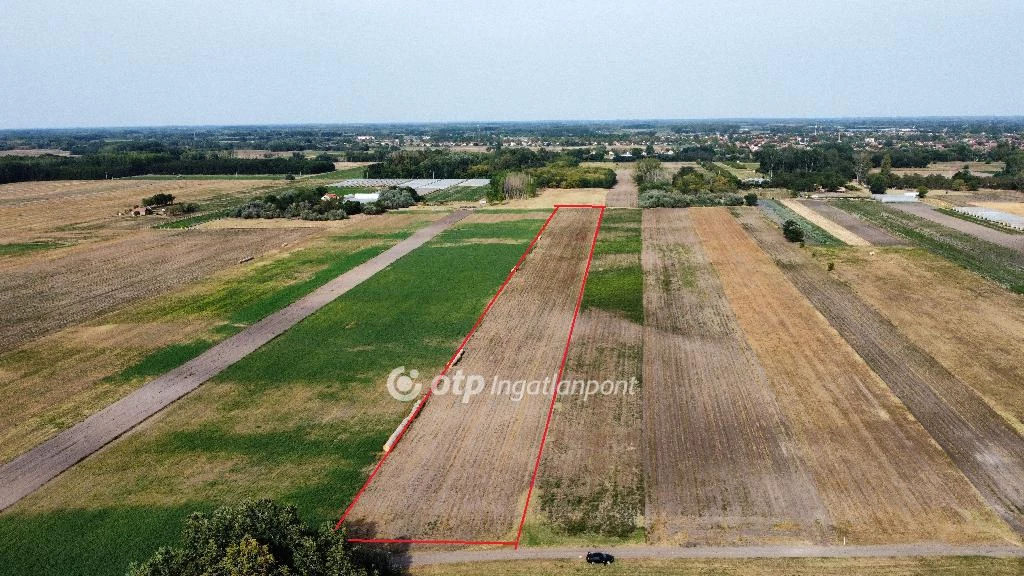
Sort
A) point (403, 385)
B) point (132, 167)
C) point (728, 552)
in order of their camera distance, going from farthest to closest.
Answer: point (132, 167)
point (403, 385)
point (728, 552)

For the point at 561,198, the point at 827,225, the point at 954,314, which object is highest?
the point at 561,198

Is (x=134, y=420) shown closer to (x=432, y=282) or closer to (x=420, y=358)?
(x=420, y=358)

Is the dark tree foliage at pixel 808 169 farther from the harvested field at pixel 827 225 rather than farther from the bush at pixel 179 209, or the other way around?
the bush at pixel 179 209

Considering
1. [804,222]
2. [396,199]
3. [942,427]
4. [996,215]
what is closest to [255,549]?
[942,427]

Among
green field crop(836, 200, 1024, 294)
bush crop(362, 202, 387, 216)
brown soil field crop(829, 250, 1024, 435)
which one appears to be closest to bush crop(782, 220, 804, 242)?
brown soil field crop(829, 250, 1024, 435)

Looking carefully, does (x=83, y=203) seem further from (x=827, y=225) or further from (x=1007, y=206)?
(x=1007, y=206)

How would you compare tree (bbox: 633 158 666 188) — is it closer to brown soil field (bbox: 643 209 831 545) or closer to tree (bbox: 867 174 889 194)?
tree (bbox: 867 174 889 194)
